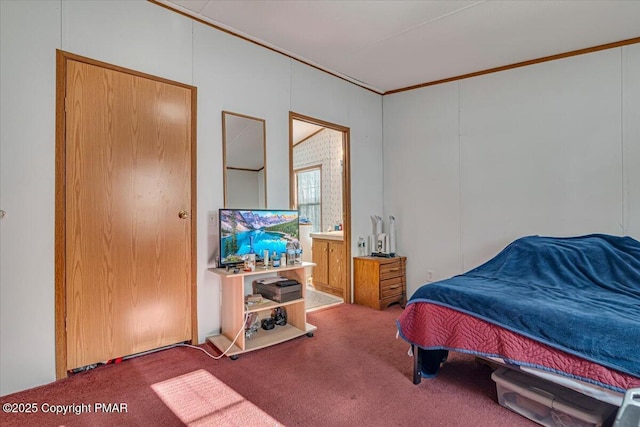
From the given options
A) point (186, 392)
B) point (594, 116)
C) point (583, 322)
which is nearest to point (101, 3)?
point (186, 392)

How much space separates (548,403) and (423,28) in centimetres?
292

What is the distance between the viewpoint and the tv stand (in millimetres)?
2615

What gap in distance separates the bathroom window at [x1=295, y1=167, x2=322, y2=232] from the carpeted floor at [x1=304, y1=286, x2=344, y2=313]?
50.1 inches

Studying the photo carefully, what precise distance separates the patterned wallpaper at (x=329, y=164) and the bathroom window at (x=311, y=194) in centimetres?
13

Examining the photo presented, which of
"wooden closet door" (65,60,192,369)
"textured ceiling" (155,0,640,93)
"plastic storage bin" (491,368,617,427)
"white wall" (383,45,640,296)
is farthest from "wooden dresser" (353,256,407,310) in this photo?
"textured ceiling" (155,0,640,93)

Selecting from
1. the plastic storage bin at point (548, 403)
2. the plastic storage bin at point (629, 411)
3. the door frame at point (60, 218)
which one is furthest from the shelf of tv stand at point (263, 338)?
the plastic storage bin at point (629, 411)

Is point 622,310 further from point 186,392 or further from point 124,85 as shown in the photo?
point 124,85

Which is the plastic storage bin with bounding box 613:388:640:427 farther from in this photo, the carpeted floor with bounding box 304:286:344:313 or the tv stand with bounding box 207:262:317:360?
the carpeted floor with bounding box 304:286:344:313

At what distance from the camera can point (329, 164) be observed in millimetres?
5234

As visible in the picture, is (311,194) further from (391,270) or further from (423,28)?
(423,28)

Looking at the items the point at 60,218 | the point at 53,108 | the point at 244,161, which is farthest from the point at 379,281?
the point at 53,108

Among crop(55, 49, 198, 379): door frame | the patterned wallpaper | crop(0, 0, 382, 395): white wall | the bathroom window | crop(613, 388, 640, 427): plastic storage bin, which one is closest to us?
crop(613, 388, 640, 427): plastic storage bin

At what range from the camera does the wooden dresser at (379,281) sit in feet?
12.8

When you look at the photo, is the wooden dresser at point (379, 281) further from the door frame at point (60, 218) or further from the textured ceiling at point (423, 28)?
the door frame at point (60, 218)
